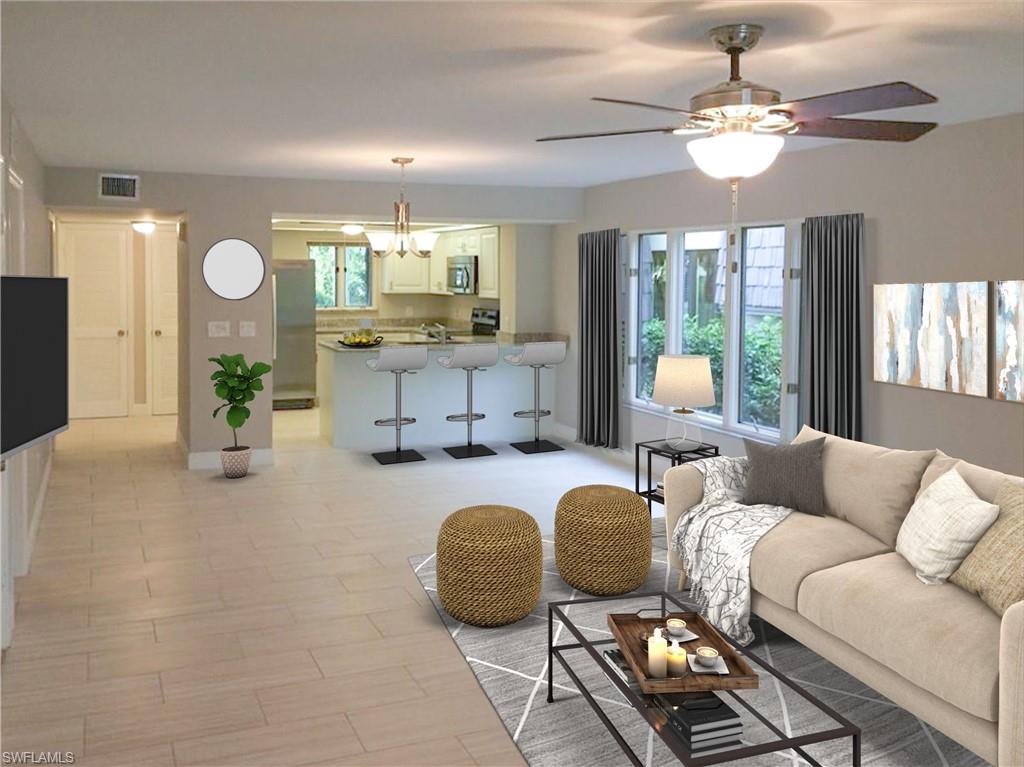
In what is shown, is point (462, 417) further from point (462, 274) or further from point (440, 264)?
point (440, 264)

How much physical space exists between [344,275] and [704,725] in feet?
33.6

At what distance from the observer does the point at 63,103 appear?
4535 mm

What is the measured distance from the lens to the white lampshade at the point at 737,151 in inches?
118

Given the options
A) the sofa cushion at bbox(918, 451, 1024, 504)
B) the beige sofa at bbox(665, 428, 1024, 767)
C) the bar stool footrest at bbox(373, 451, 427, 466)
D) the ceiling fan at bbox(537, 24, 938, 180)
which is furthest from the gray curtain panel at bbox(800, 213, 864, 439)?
the bar stool footrest at bbox(373, 451, 427, 466)

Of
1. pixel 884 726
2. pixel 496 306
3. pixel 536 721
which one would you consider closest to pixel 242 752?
pixel 536 721

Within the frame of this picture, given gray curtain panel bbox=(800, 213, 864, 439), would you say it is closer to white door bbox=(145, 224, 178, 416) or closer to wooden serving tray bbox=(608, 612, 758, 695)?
wooden serving tray bbox=(608, 612, 758, 695)

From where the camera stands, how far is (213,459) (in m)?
7.99

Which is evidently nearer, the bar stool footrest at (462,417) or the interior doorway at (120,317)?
the bar stool footrest at (462,417)

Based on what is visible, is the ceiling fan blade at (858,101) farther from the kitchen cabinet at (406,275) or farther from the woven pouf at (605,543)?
the kitchen cabinet at (406,275)

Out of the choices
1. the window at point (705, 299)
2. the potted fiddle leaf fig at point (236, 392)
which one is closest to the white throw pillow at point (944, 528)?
the window at point (705, 299)

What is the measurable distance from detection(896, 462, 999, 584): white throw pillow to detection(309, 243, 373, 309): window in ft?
31.3

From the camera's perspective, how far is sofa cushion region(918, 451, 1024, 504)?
3639 millimetres

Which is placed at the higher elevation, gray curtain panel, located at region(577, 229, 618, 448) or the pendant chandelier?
the pendant chandelier

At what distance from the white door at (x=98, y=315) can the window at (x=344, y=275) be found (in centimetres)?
245
